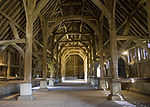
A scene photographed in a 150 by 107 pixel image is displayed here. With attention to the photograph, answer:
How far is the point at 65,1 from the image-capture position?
45.1 feet

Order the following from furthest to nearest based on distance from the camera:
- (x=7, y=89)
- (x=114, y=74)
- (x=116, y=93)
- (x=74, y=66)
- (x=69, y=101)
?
(x=74, y=66), (x=7, y=89), (x=114, y=74), (x=116, y=93), (x=69, y=101)

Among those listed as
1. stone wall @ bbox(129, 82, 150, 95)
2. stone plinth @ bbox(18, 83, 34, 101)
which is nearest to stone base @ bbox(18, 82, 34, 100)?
stone plinth @ bbox(18, 83, 34, 101)

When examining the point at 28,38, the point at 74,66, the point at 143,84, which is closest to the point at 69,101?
the point at 28,38

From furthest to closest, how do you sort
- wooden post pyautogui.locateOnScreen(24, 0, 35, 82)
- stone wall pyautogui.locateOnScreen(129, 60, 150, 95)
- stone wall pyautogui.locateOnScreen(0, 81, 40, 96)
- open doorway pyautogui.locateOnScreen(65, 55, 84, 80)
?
open doorway pyautogui.locateOnScreen(65, 55, 84, 80) < stone wall pyautogui.locateOnScreen(0, 81, 40, 96) < stone wall pyautogui.locateOnScreen(129, 60, 150, 95) < wooden post pyautogui.locateOnScreen(24, 0, 35, 82)

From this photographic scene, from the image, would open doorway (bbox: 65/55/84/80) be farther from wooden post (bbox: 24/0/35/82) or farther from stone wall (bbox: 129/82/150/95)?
wooden post (bbox: 24/0/35/82)

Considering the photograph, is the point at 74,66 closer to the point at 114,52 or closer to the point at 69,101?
the point at 114,52

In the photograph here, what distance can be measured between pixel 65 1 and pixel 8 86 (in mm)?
9054

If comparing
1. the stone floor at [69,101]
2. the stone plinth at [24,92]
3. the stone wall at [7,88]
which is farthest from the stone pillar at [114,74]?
the stone wall at [7,88]

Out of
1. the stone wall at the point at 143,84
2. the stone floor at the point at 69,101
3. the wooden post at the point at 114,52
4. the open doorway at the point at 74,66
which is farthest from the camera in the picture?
the open doorway at the point at 74,66

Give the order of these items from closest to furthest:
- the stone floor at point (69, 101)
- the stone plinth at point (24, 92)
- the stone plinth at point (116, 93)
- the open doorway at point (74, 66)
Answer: the stone floor at point (69, 101) → the stone plinth at point (116, 93) → the stone plinth at point (24, 92) → the open doorway at point (74, 66)

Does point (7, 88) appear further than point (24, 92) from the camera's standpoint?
Yes

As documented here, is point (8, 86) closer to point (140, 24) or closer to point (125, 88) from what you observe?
point (125, 88)

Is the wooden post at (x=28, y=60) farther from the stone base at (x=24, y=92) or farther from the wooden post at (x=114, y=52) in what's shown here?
the wooden post at (x=114, y=52)

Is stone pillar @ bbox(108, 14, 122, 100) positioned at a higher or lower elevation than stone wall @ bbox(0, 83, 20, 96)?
higher
